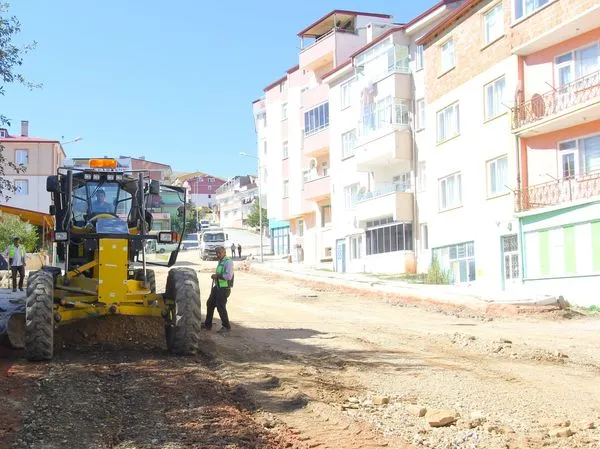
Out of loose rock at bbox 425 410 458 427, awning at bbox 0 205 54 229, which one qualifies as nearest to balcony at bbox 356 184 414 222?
awning at bbox 0 205 54 229

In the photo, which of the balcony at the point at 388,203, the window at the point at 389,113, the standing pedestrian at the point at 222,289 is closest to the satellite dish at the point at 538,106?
the balcony at the point at 388,203

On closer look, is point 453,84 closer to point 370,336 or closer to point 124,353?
point 370,336

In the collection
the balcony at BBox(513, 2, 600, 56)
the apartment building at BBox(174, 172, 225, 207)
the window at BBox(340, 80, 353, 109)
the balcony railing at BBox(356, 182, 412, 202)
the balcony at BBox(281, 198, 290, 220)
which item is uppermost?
the apartment building at BBox(174, 172, 225, 207)

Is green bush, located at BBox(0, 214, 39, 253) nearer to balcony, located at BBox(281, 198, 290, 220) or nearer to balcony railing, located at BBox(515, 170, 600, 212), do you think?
balcony, located at BBox(281, 198, 290, 220)

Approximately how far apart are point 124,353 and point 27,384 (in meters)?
2.56

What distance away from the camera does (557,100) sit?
23766 millimetres

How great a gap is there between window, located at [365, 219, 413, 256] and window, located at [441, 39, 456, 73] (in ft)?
26.0

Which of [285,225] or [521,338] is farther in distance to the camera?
[285,225]

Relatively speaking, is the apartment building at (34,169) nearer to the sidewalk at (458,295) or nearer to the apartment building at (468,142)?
the apartment building at (468,142)

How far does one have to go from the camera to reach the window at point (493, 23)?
1048 inches

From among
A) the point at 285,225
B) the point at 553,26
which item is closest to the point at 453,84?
the point at 553,26

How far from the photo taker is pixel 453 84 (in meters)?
30.0

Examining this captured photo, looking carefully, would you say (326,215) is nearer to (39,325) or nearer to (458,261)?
(458,261)

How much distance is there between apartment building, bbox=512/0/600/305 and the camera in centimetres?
2188
